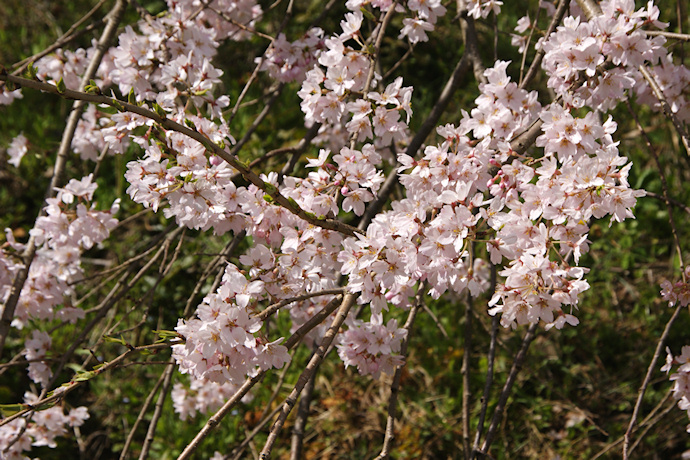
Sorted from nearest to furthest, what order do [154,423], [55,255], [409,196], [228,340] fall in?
[228,340]
[409,196]
[154,423]
[55,255]

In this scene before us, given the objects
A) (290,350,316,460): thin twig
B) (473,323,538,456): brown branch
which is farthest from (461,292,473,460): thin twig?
(290,350,316,460): thin twig

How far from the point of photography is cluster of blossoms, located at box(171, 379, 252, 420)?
8.34ft

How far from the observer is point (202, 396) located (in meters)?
2.56

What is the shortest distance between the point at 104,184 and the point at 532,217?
344 centimetres

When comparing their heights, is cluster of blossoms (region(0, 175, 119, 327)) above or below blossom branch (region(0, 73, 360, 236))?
above

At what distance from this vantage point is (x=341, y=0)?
4.27 meters

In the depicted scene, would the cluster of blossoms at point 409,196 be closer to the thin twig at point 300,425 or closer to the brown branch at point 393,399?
Result: the brown branch at point 393,399

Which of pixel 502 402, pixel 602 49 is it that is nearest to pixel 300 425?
pixel 502 402

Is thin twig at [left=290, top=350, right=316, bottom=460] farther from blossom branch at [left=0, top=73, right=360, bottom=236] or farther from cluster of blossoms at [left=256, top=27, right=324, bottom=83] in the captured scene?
cluster of blossoms at [left=256, top=27, right=324, bottom=83]

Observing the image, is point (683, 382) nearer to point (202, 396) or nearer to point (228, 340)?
point (228, 340)

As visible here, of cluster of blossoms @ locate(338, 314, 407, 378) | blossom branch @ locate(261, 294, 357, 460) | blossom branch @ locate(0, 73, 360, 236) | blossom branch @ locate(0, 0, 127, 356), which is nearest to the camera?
blossom branch @ locate(0, 73, 360, 236)

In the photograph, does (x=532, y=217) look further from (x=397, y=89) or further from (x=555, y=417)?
(x=555, y=417)

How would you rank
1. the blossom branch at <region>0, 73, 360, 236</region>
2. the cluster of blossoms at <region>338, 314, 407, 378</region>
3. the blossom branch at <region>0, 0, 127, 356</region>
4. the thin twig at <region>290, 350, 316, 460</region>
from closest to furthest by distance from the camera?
Answer: the blossom branch at <region>0, 73, 360, 236</region> → the cluster of blossoms at <region>338, 314, 407, 378</region> → the thin twig at <region>290, 350, 316, 460</region> → the blossom branch at <region>0, 0, 127, 356</region>

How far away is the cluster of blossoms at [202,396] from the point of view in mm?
2541
